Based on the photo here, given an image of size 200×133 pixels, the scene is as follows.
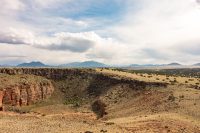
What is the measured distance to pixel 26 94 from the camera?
85250 millimetres

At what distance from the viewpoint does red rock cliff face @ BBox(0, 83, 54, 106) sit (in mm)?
82062

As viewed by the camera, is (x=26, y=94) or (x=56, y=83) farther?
(x=56, y=83)

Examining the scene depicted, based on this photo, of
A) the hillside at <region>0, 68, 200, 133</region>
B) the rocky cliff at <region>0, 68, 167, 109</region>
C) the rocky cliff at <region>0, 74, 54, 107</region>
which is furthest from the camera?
the rocky cliff at <region>0, 68, 167, 109</region>

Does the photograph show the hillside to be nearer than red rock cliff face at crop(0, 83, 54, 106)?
Yes

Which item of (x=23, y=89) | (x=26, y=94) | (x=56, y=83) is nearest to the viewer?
(x=23, y=89)

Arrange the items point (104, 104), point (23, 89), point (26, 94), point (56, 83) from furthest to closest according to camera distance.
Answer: point (56, 83) → point (26, 94) → point (23, 89) → point (104, 104)

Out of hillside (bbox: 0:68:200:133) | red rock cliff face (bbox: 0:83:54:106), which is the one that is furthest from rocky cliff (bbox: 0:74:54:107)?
hillside (bbox: 0:68:200:133)

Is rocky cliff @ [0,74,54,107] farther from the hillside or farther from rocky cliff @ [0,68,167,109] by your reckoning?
the hillside

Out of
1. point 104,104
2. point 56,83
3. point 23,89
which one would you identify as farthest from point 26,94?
point 104,104

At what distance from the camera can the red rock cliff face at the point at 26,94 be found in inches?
3231

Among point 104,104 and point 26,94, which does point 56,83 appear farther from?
point 104,104

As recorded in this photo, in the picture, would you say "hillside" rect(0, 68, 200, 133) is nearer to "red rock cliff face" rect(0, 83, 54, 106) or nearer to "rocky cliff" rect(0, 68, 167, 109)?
"rocky cliff" rect(0, 68, 167, 109)

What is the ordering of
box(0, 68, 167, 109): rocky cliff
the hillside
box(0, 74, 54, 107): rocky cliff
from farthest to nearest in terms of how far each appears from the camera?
1. box(0, 68, 167, 109): rocky cliff
2. box(0, 74, 54, 107): rocky cliff
3. the hillside

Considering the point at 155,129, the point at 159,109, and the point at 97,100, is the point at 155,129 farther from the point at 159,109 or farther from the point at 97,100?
the point at 97,100
